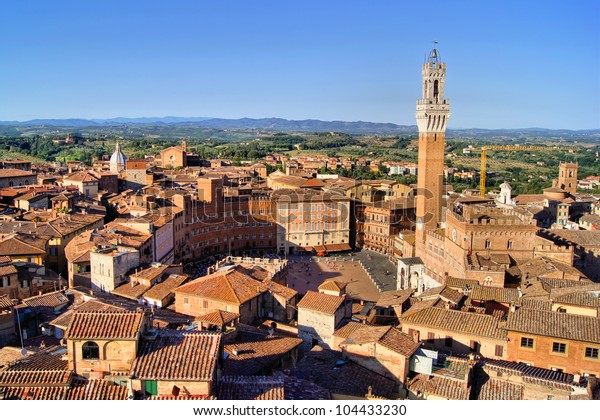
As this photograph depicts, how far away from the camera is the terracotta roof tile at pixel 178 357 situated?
7.66 metres

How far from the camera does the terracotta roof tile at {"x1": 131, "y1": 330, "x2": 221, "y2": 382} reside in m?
7.66

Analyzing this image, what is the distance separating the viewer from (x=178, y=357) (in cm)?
794

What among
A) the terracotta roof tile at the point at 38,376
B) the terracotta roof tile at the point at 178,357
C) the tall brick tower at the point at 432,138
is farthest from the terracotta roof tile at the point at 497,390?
the tall brick tower at the point at 432,138

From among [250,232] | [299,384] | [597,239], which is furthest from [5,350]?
[250,232]

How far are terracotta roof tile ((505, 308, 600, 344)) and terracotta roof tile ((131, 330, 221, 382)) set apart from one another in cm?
992

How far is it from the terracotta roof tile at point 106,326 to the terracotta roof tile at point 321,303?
10.2 metres

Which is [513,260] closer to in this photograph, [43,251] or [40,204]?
[43,251]

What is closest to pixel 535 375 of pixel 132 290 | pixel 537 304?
pixel 537 304

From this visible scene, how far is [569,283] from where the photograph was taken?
72.5 ft

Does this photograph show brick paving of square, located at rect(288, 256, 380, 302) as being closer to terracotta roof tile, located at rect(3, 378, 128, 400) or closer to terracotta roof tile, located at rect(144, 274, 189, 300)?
terracotta roof tile, located at rect(144, 274, 189, 300)

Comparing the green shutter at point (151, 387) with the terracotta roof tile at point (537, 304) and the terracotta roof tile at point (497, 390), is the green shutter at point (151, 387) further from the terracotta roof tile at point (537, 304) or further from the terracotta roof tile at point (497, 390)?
the terracotta roof tile at point (537, 304)

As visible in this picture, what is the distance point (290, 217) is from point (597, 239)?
24069 millimetres

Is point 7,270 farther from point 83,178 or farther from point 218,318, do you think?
point 83,178

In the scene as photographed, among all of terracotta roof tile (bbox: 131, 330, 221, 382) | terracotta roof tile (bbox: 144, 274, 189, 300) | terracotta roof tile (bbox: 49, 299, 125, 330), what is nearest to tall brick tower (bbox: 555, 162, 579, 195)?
terracotta roof tile (bbox: 144, 274, 189, 300)
